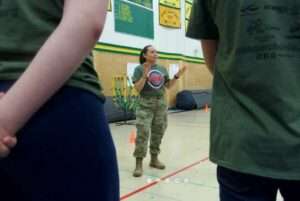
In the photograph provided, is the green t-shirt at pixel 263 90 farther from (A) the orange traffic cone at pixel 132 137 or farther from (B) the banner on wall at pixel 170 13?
(B) the banner on wall at pixel 170 13

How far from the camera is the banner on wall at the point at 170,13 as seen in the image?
9.36 m

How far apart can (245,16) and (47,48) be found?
0.47m

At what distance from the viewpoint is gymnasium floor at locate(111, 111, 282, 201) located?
2695 millimetres

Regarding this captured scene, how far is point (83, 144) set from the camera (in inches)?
27.2

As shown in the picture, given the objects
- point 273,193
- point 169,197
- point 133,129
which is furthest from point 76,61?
point 133,129

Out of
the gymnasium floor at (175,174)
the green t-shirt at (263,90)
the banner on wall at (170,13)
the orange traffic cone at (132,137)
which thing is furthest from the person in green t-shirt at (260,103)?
the banner on wall at (170,13)

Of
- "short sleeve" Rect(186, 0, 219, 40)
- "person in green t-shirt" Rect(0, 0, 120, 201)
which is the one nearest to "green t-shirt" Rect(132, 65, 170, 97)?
"short sleeve" Rect(186, 0, 219, 40)

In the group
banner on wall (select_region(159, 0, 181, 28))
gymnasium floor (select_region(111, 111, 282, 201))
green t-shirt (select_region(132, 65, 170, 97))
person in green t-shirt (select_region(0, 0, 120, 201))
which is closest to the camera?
person in green t-shirt (select_region(0, 0, 120, 201))

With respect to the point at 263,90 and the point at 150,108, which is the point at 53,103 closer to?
the point at 263,90

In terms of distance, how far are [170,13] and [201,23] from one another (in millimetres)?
8918

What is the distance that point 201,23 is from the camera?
3.41ft

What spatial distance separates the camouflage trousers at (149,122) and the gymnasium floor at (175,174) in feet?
0.74

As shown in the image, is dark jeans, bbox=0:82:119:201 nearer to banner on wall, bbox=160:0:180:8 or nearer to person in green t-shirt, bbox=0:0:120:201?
person in green t-shirt, bbox=0:0:120:201

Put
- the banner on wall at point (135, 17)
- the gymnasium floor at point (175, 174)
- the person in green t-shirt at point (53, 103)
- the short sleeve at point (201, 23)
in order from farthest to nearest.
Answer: the banner on wall at point (135, 17), the gymnasium floor at point (175, 174), the short sleeve at point (201, 23), the person in green t-shirt at point (53, 103)
